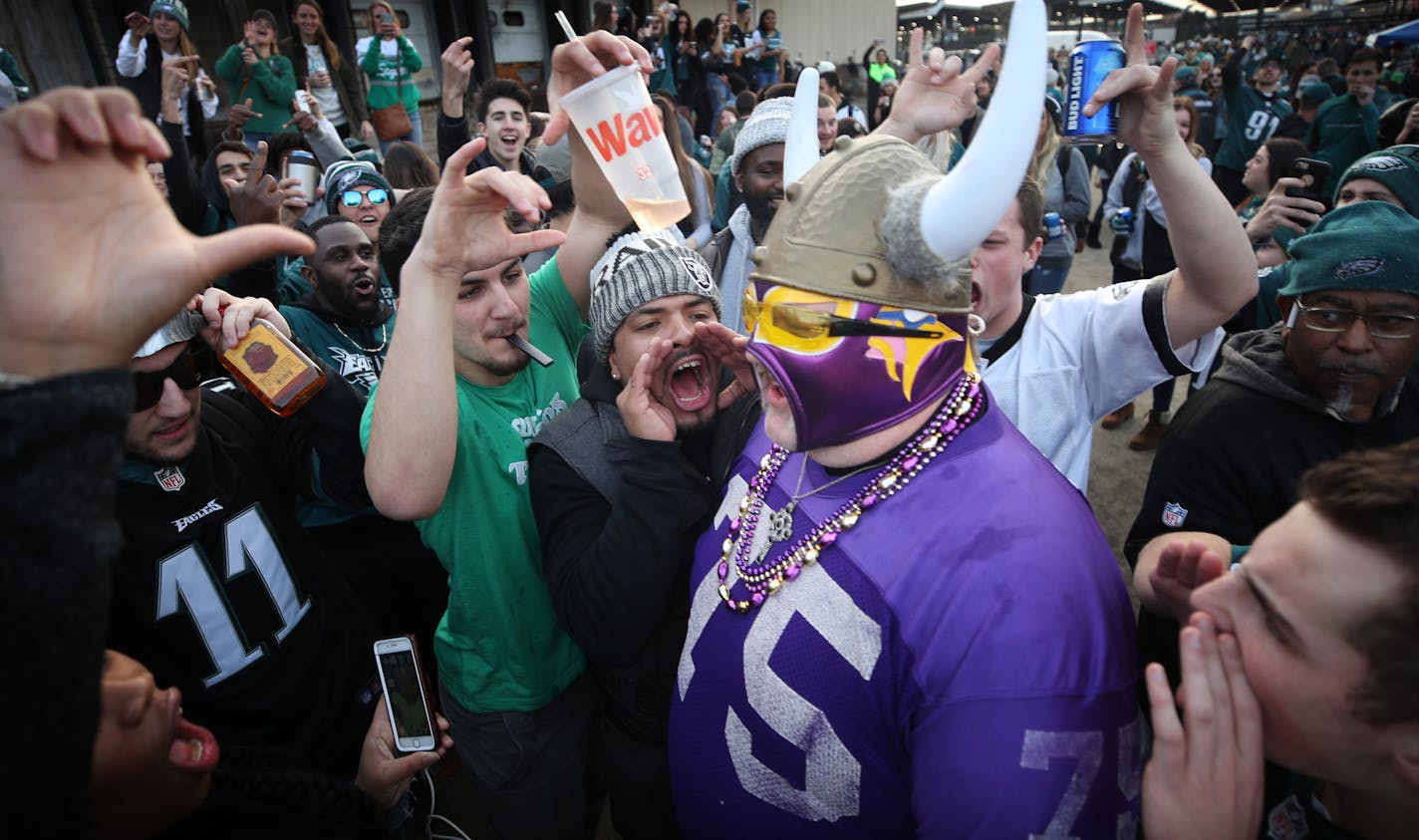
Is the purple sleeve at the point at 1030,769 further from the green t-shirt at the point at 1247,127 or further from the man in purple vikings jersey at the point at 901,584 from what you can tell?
the green t-shirt at the point at 1247,127

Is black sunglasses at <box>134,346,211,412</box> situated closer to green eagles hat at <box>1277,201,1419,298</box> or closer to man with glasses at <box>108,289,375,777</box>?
man with glasses at <box>108,289,375,777</box>

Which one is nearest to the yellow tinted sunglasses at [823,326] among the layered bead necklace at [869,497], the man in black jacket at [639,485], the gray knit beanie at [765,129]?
the layered bead necklace at [869,497]

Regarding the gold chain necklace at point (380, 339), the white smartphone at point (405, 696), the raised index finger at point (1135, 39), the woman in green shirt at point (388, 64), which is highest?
the woman in green shirt at point (388, 64)

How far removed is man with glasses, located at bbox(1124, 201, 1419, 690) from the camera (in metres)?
1.99

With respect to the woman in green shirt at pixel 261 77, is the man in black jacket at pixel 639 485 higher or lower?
lower

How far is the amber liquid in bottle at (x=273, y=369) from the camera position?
2.04 metres

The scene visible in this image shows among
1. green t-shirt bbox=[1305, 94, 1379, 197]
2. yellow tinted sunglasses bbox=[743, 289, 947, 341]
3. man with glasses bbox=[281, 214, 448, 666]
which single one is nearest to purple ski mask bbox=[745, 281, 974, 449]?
yellow tinted sunglasses bbox=[743, 289, 947, 341]

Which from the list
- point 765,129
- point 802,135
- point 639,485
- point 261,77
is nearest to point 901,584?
point 639,485

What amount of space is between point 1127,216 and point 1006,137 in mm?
5423

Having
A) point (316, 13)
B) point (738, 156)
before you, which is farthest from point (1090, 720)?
point (316, 13)

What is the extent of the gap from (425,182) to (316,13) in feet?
10.6

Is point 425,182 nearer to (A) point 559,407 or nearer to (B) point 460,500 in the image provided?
(A) point 559,407

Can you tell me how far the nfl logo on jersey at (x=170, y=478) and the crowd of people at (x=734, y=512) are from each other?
0.4 inches

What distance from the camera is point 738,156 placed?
404 centimetres
